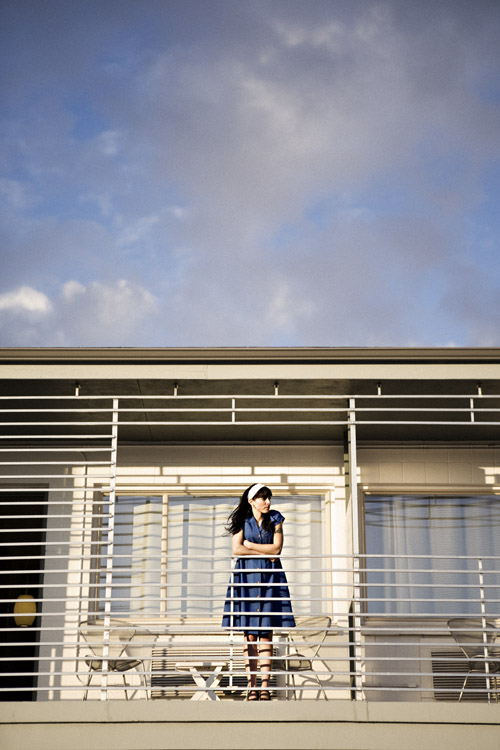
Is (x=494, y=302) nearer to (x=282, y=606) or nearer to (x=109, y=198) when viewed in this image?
(x=109, y=198)

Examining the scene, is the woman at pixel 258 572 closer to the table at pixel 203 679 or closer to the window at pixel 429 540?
the table at pixel 203 679

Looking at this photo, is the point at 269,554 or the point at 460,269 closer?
the point at 269,554

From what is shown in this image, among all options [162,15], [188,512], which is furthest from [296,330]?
[188,512]

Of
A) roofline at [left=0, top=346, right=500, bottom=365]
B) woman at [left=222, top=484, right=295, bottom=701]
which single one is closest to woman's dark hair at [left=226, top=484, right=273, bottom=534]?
woman at [left=222, top=484, right=295, bottom=701]

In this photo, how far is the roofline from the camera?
7.21 meters

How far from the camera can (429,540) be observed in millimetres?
9672

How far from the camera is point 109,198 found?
121 ft

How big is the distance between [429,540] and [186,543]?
101 inches

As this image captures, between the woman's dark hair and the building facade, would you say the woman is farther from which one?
the building facade

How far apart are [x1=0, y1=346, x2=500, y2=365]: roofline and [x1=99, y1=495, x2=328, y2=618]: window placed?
2.84m

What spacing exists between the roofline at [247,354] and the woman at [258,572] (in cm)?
106

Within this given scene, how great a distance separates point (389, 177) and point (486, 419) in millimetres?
27293

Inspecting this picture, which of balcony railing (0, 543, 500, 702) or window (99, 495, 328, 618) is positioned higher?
window (99, 495, 328, 618)

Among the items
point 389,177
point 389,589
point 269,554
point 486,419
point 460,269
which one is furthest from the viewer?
point 460,269
